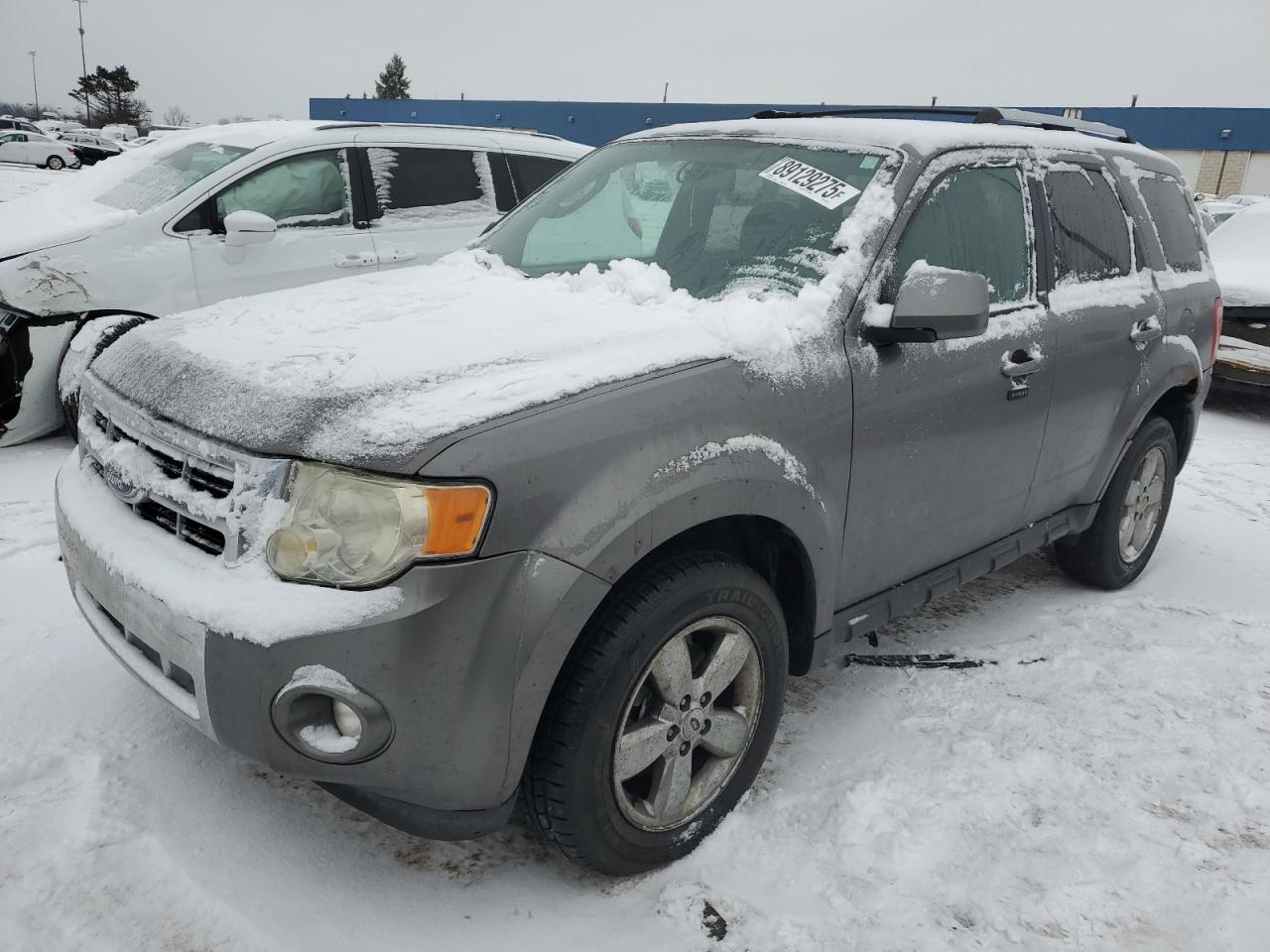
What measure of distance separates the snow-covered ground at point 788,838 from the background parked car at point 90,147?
3133 cm

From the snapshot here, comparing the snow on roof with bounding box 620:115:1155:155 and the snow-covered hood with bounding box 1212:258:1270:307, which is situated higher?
the snow on roof with bounding box 620:115:1155:155

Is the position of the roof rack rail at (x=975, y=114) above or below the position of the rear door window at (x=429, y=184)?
above

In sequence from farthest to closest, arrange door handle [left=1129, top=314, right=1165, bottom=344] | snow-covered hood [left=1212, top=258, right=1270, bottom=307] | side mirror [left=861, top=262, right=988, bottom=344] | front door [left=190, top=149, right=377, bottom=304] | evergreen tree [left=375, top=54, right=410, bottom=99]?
evergreen tree [left=375, top=54, right=410, bottom=99], snow-covered hood [left=1212, top=258, right=1270, bottom=307], front door [left=190, top=149, right=377, bottom=304], door handle [left=1129, top=314, right=1165, bottom=344], side mirror [left=861, top=262, right=988, bottom=344]

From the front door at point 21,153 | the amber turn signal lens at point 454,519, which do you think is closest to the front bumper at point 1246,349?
Result: the amber turn signal lens at point 454,519

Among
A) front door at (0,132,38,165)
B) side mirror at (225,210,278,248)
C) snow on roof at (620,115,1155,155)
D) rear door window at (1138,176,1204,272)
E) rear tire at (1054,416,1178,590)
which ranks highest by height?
snow on roof at (620,115,1155,155)

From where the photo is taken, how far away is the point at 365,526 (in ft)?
6.20

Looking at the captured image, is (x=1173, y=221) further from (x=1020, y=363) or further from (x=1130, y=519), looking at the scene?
(x=1020, y=363)

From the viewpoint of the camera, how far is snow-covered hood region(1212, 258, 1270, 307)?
8000 mm

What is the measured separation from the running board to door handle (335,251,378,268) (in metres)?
3.90

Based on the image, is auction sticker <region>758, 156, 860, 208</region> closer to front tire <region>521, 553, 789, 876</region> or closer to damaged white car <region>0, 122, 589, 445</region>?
front tire <region>521, 553, 789, 876</region>

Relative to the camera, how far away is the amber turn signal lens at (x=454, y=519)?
1848 mm

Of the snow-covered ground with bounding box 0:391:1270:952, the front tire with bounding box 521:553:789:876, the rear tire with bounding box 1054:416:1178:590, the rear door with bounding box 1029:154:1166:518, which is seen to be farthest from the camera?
the rear tire with bounding box 1054:416:1178:590

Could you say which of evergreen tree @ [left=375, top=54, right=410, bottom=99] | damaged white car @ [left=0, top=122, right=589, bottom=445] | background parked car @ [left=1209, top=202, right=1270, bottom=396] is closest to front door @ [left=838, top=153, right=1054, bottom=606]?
damaged white car @ [left=0, top=122, right=589, bottom=445]

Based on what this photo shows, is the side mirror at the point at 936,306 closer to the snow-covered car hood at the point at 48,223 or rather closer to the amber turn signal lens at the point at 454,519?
the amber turn signal lens at the point at 454,519
